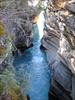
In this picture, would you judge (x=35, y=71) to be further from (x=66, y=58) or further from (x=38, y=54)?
(x=66, y=58)

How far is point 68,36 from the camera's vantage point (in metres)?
16.2

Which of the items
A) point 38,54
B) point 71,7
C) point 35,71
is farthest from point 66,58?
point 38,54

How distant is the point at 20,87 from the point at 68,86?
5357 mm

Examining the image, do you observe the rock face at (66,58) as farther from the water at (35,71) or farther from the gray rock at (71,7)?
the water at (35,71)

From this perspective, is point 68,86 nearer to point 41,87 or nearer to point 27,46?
point 41,87

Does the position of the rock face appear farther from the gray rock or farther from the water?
the water

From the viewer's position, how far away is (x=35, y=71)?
72.4 ft

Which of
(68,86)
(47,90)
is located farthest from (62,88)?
(47,90)

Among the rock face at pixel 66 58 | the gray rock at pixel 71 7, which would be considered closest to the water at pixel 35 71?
the rock face at pixel 66 58

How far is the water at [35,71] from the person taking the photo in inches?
708

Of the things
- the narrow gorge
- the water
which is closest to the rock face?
the narrow gorge

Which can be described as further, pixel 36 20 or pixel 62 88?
pixel 36 20

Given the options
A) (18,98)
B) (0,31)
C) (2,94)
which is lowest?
(18,98)

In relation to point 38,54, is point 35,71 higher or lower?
higher
